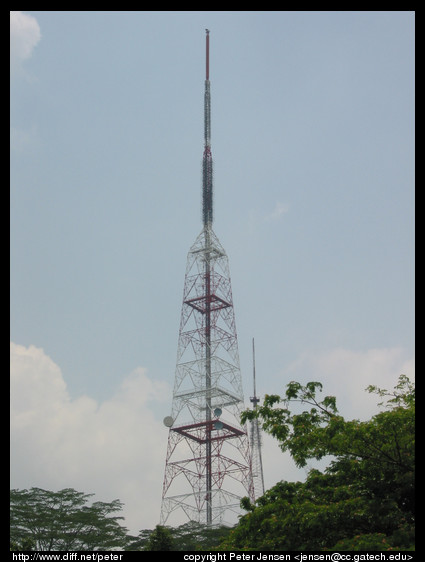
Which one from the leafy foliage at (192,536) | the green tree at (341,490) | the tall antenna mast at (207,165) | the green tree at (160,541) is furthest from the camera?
the tall antenna mast at (207,165)

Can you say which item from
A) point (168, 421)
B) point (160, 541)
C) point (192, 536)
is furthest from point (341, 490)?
point (168, 421)

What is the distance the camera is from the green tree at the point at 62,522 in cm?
4578

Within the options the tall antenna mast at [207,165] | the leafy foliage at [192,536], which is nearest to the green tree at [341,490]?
the leafy foliage at [192,536]

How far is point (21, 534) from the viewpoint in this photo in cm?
4519

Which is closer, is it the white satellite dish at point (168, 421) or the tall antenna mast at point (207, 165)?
the white satellite dish at point (168, 421)

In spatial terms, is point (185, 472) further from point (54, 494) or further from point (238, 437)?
point (54, 494)

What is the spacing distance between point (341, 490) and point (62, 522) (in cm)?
3256

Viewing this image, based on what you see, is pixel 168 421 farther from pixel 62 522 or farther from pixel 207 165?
pixel 207 165

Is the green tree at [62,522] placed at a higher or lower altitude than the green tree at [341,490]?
lower

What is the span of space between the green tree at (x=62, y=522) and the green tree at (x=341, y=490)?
2821 centimetres

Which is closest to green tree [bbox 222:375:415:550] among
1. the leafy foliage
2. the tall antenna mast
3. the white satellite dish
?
the leafy foliage

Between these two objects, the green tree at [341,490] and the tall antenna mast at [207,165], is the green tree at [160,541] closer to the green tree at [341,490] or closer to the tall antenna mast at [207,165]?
the green tree at [341,490]

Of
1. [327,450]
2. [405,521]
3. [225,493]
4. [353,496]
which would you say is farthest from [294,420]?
[225,493]
